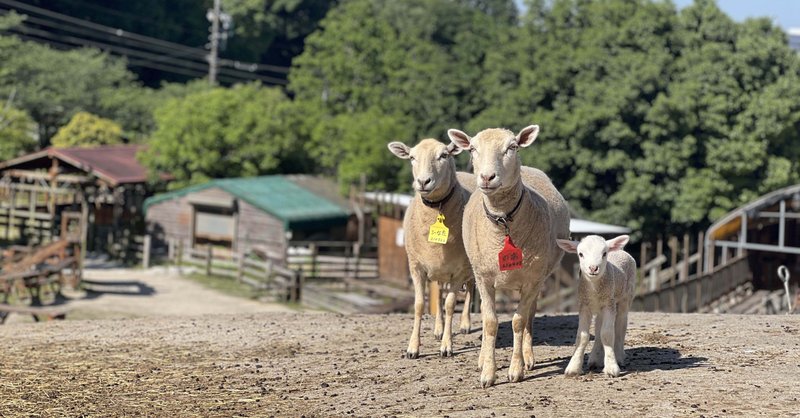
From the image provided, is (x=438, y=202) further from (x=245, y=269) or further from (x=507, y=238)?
(x=245, y=269)

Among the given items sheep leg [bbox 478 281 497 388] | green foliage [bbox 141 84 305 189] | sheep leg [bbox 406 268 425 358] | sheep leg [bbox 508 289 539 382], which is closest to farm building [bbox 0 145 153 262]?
green foliage [bbox 141 84 305 189]

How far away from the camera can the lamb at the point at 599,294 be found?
9.67 metres

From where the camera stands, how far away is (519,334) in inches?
394

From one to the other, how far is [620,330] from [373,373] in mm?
2499

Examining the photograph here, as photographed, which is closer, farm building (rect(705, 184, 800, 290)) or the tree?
farm building (rect(705, 184, 800, 290))

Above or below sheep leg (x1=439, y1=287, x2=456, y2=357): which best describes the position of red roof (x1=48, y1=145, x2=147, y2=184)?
above

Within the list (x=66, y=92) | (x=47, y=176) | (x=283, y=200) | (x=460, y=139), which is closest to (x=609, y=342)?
(x=460, y=139)

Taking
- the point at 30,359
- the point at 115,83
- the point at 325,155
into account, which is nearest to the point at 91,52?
the point at 115,83

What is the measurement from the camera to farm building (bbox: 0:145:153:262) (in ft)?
125

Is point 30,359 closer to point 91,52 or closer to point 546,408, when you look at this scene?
point 546,408

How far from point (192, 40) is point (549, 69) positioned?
49454 millimetres

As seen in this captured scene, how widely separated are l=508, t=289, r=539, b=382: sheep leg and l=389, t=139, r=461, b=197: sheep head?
1.51 m

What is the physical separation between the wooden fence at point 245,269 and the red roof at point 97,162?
11.9 feet

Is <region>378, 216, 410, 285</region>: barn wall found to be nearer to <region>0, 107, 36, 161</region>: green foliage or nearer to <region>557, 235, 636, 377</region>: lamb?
<region>0, 107, 36, 161</region>: green foliage
